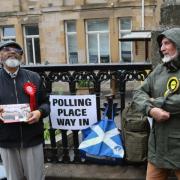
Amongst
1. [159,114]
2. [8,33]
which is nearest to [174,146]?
[159,114]

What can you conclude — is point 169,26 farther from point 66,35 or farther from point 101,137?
point 66,35

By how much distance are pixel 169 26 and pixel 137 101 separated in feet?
3.44

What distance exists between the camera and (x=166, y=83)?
3051 mm

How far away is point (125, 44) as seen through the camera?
75.3 feet

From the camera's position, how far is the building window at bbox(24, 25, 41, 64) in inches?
990

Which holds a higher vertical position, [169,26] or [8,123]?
[169,26]

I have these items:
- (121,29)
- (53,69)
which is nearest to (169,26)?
(53,69)

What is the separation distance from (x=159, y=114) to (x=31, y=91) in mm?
1232

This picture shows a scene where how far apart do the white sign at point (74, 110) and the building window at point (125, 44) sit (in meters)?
18.4

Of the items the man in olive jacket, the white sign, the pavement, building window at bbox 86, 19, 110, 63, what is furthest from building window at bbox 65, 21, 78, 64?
the man in olive jacket

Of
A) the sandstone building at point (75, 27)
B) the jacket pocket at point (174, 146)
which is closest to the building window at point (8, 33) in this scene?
the sandstone building at point (75, 27)

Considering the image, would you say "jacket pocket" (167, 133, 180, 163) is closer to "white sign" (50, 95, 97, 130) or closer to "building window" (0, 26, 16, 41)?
"white sign" (50, 95, 97, 130)

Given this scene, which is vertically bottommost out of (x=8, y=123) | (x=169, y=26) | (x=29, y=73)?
(x=8, y=123)

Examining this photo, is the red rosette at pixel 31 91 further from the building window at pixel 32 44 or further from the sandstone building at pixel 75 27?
the building window at pixel 32 44
